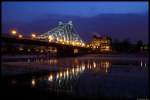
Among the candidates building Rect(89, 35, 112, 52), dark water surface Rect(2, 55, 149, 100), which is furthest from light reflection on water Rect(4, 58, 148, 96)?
building Rect(89, 35, 112, 52)

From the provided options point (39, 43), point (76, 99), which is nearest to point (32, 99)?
point (76, 99)

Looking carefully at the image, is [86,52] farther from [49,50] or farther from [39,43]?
[39,43]

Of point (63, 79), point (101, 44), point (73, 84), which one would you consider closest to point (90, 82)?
point (73, 84)

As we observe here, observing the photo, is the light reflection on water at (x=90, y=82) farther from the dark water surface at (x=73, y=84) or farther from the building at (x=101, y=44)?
the building at (x=101, y=44)

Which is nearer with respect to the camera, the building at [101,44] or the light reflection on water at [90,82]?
the light reflection on water at [90,82]

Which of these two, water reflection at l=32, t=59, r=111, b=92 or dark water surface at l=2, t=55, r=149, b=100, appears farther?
water reflection at l=32, t=59, r=111, b=92

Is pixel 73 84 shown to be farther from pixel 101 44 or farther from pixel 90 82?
pixel 101 44

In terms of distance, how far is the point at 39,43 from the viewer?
2709 inches

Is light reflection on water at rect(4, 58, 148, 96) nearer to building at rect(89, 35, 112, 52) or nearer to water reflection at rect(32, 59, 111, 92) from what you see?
water reflection at rect(32, 59, 111, 92)

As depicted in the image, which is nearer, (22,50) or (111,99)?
(111,99)

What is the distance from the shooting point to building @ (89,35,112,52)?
162000 millimetres

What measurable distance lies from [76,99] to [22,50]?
102 metres

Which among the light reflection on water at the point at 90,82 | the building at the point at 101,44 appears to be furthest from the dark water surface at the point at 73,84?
the building at the point at 101,44

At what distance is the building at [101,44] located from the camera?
531 ft
